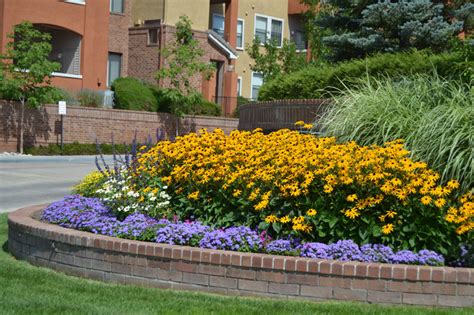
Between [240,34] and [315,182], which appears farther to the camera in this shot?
[240,34]

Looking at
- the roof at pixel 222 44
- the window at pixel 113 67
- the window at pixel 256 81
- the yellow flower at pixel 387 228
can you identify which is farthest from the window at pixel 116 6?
the yellow flower at pixel 387 228

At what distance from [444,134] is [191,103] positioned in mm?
26565

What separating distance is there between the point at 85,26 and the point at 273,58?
10.4m

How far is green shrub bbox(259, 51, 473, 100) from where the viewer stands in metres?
11.7

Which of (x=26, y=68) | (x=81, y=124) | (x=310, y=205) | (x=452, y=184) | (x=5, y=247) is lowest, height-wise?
(x=5, y=247)

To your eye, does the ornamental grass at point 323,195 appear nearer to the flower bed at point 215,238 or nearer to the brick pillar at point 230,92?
the flower bed at point 215,238

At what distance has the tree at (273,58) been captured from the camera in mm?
39312

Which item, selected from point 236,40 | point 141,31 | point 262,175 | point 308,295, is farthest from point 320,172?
point 236,40

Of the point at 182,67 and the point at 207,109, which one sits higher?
the point at 182,67

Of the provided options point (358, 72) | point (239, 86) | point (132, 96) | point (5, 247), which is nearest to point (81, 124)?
point (132, 96)

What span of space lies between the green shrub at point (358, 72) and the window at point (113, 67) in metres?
23.1

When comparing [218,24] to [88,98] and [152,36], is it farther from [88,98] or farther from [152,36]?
[88,98]

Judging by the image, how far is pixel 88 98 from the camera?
3219 centimetres

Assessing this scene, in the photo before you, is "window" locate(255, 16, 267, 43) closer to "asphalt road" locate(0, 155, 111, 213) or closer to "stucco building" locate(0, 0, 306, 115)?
"stucco building" locate(0, 0, 306, 115)
